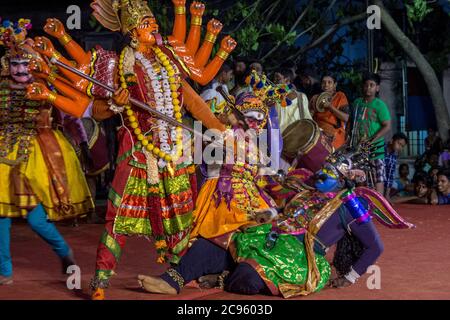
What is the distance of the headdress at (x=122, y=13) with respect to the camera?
226 inches

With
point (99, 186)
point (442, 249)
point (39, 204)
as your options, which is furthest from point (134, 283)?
point (99, 186)

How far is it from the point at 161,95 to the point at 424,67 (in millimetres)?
7666

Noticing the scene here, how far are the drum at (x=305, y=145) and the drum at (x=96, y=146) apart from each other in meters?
2.52

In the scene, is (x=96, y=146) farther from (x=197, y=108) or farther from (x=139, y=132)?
(x=139, y=132)

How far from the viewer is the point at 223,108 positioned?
20.7ft

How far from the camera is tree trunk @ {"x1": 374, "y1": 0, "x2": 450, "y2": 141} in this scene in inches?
495

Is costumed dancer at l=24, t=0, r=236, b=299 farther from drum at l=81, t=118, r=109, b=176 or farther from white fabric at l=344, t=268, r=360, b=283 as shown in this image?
drum at l=81, t=118, r=109, b=176

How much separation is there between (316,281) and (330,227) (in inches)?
14.9

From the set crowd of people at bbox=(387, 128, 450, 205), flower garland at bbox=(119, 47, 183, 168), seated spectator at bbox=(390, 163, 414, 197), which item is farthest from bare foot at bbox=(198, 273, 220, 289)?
seated spectator at bbox=(390, 163, 414, 197)

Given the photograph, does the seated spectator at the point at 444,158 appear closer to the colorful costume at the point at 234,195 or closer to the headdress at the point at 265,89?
the headdress at the point at 265,89

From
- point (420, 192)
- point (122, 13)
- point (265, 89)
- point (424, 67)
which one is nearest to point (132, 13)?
point (122, 13)

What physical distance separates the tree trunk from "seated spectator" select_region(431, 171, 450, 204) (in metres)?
2.02

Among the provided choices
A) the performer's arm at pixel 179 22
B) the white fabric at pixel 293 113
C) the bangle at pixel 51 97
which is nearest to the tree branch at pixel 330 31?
the white fabric at pixel 293 113
